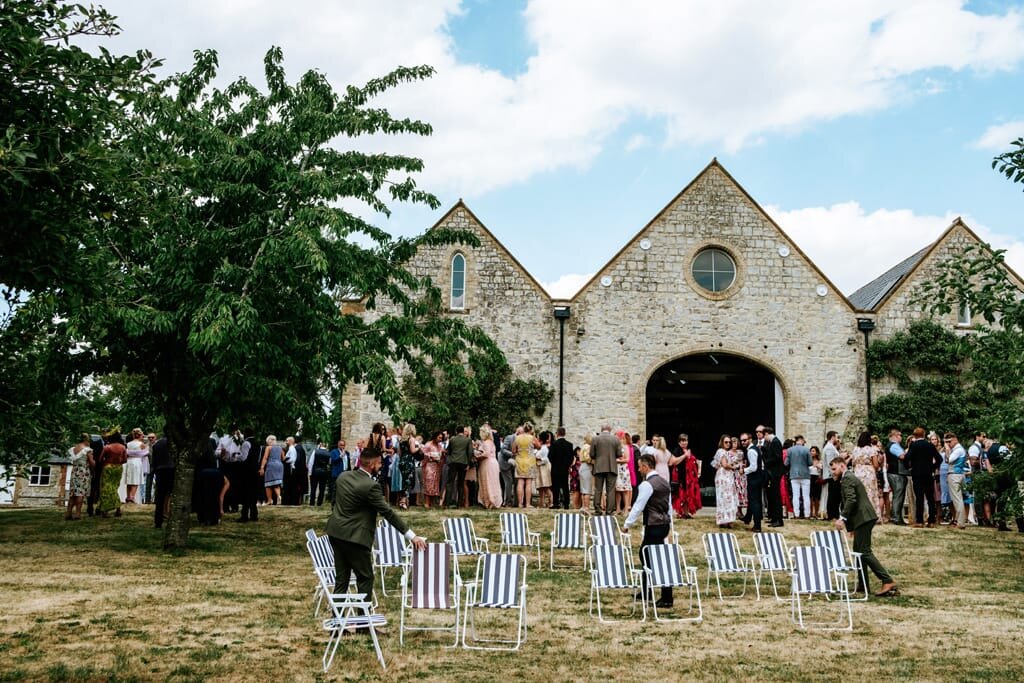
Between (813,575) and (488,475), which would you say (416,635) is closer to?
(813,575)

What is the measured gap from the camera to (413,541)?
7.76m

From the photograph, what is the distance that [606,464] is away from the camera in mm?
15859

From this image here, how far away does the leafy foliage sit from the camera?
22562mm

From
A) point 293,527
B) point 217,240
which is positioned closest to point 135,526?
point 293,527

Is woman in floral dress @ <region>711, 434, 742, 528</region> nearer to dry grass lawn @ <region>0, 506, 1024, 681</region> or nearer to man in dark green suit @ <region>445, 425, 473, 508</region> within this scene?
dry grass lawn @ <region>0, 506, 1024, 681</region>

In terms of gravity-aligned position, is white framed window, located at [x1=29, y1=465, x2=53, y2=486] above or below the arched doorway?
below

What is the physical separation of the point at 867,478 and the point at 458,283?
477 inches

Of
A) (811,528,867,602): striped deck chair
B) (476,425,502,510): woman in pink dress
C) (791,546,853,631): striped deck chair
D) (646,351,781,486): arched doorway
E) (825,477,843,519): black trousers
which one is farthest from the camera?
(646,351,781,486): arched doorway

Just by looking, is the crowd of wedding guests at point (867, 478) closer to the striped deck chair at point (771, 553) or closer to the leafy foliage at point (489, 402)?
the striped deck chair at point (771, 553)

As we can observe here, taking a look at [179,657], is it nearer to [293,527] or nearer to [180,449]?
[180,449]

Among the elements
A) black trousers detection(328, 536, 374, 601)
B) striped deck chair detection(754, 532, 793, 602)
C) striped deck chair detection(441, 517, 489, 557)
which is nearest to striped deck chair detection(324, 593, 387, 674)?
black trousers detection(328, 536, 374, 601)

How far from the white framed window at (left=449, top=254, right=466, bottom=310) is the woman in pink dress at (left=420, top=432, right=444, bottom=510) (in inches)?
273

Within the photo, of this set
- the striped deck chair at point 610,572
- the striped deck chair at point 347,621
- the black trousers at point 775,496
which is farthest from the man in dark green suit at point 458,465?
the striped deck chair at point 347,621

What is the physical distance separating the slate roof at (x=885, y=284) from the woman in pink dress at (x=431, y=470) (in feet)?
44.5
